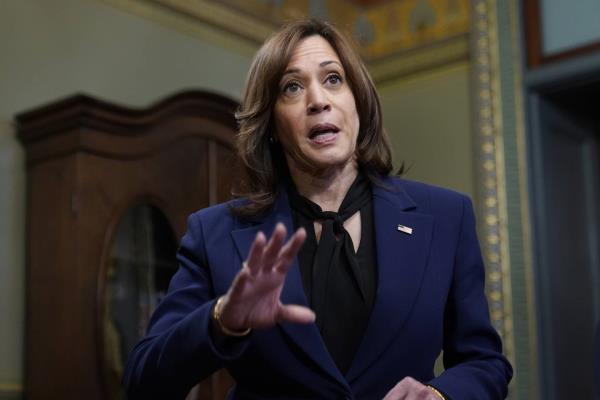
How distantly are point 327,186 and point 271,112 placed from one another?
192mm

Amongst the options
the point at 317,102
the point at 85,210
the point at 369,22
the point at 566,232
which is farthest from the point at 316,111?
the point at 369,22

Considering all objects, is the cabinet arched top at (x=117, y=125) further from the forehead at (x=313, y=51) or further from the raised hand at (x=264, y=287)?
the raised hand at (x=264, y=287)

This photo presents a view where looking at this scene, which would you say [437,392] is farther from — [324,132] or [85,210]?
[85,210]

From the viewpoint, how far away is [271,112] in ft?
5.38

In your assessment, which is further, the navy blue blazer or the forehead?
the forehead

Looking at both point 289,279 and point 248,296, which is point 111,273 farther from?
point 248,296

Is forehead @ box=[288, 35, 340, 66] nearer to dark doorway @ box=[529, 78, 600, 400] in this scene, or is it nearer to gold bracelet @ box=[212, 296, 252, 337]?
gold bracelet @ box=[212, 296, 252, 337]

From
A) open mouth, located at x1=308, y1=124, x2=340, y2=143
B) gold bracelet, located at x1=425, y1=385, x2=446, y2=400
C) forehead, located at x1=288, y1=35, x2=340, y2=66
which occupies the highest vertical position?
forehead, located at x1=288, y1=35, x2=340, y2=66

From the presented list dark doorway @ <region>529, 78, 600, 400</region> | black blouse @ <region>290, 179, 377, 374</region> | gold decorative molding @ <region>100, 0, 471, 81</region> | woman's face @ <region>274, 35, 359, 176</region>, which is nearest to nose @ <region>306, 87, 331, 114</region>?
woman's face @ <region>274, 35, 359, 176</region>

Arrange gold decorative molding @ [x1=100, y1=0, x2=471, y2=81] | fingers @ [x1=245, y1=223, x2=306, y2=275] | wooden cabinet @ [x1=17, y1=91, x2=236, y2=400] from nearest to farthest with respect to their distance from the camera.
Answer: fingers @ [x1=245, y1=223, x2=306, y2=275] < wooden cabinet @ [x1=17, y1=91, x2=236, y2=400] < gold decorative molding @ [x1=100, y1=0, x2=471, y2=81]

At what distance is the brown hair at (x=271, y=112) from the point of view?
1.59 meters

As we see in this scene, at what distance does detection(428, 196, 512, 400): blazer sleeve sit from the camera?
1.37 m

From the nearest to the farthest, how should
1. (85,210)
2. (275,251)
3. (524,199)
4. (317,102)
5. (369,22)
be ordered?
(275,251)
(317,102)
(85,210)
(524,199)
(369,22)

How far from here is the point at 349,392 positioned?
1.30 metres
